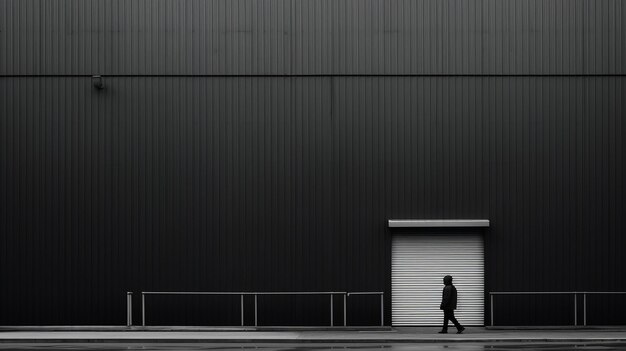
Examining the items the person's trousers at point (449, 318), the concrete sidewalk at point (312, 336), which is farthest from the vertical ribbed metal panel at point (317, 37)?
the concrete sidewalk at point (312, 336)

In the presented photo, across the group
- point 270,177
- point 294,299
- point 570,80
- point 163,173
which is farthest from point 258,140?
point 570,80

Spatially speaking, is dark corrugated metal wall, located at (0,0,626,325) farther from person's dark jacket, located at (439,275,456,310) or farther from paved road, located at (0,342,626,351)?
paved road, located at (0,342,626,351)

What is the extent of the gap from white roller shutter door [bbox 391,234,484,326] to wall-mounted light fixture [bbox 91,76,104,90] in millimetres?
8870

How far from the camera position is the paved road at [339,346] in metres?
19.5

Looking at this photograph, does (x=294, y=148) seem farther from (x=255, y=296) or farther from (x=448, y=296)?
(x=448, y=296)

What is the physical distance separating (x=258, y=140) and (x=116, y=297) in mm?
5654

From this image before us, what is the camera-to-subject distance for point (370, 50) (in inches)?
984

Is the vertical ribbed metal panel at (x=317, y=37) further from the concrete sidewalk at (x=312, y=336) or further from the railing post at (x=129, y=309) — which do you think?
the concrete sidewalk at (x=312, y=336)

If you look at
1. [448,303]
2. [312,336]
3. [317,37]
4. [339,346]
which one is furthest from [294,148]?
[339,346]

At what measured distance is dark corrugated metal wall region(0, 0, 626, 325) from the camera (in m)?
24.8

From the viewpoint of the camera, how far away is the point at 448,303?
2252 centimetres

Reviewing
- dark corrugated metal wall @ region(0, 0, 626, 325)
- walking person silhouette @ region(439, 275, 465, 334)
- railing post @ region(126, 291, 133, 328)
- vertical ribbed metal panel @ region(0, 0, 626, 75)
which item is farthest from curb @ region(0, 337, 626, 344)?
vertical ribbed metal panel @ region(0, 0, 626, 75)

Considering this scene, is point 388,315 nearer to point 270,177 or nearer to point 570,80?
point 270,177

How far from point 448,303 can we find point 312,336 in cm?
347
